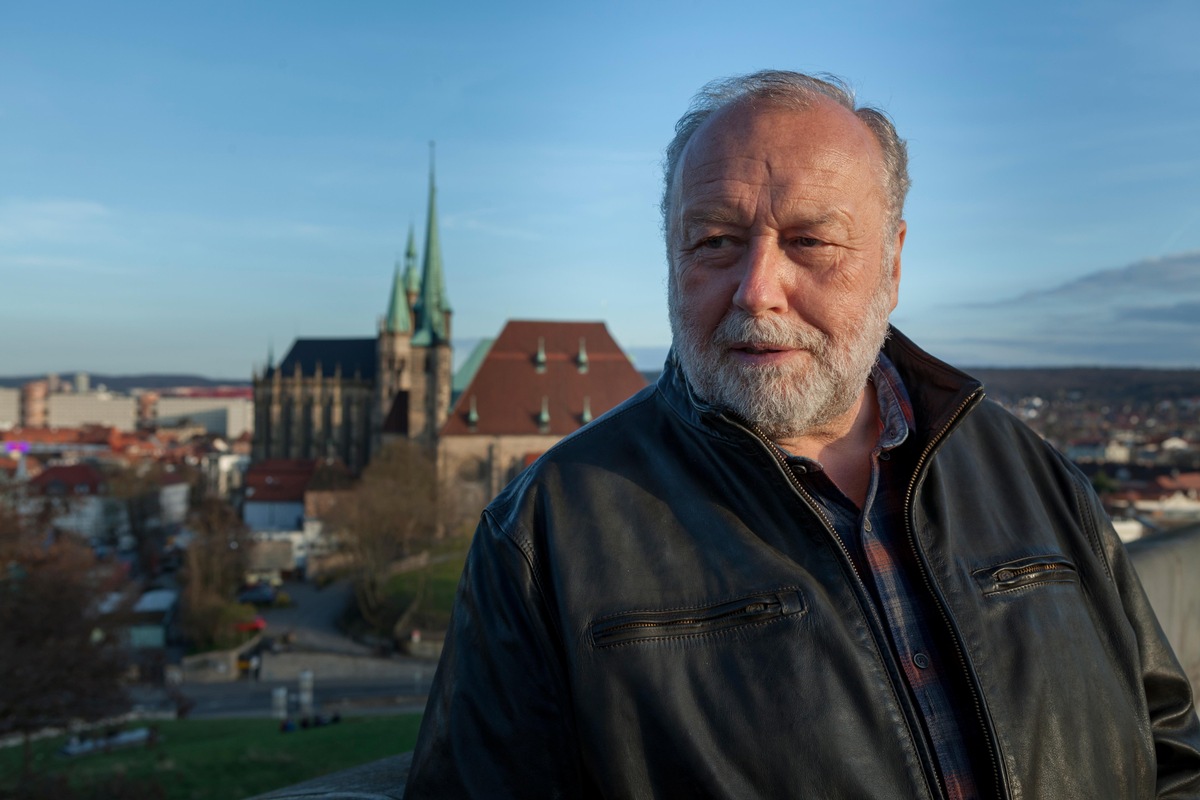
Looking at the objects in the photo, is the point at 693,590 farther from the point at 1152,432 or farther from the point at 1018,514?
the point at 1152,432

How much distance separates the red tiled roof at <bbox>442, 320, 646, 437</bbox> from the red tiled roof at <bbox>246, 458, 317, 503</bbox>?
10277 millimetres

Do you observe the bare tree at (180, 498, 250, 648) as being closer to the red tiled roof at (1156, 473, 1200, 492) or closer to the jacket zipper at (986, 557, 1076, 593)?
the red tiled roof at (1156, 473, 1200, 492)

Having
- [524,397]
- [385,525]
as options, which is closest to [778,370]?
[385,525]

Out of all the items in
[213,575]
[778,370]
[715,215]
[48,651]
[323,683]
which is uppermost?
[715,215]

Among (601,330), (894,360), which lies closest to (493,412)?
(601,330)

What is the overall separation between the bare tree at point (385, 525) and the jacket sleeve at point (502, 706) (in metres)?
30.6

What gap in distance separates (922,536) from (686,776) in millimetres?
644

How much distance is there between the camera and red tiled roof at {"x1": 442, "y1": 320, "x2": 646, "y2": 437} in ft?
146

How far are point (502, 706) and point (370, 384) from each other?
57.9m

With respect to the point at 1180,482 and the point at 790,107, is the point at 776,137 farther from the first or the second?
the point at 1180,482

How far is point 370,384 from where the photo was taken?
2291 inches

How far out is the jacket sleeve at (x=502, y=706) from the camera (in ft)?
5.64

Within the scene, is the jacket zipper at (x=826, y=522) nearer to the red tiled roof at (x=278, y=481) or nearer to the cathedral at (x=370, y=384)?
the cathedral at (x=370, y=384)

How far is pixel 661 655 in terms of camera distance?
1.71m
